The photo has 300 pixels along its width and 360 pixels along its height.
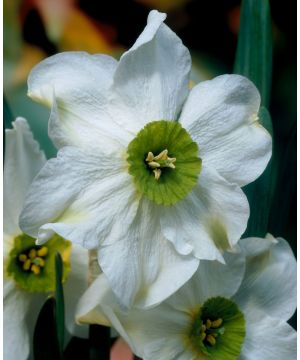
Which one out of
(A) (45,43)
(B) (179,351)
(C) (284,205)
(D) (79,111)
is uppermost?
(A) (45,43)

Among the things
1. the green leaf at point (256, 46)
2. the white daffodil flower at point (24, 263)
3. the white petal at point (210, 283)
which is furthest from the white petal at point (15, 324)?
the green leaf at point (256, 46)

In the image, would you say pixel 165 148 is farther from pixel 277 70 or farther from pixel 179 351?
pixel 277 70

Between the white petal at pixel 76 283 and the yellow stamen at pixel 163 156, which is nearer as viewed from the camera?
the yellow stamen at pixel 163 156

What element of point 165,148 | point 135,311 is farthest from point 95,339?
point 165,148

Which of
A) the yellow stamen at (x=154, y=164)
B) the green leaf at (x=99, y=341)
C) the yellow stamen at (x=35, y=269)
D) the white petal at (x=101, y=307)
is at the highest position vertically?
the yellow stamen at (x=154, y=164)

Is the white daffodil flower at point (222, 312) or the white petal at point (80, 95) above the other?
the white petal at point (80, 95)

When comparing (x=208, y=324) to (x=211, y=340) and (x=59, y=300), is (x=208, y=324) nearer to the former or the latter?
(x=211, y=340)

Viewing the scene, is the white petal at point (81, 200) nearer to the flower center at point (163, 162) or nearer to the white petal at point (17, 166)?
the flower center at point (163, 162)
